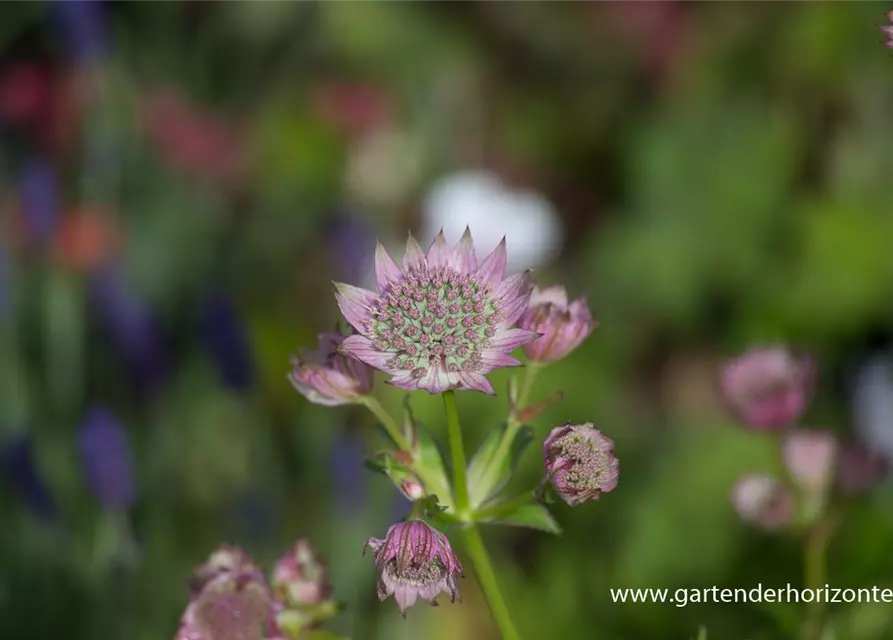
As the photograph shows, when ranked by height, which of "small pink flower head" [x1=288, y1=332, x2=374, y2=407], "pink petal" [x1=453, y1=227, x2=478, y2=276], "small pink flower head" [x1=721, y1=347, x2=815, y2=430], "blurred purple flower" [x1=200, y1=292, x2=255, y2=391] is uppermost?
"blurred purple flower" [x1=200, y1=292, x2=255, y2=391]

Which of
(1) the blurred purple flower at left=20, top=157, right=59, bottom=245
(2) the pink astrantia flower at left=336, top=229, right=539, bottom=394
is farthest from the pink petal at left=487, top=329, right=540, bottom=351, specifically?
(1) the blurred purple flower at left=20, top=157, right=59, bottom=245

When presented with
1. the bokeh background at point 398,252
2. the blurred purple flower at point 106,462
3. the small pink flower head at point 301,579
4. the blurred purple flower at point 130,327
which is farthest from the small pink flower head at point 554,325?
the blurred purple flower at point 130,327

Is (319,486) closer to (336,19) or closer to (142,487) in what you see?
(142,487)

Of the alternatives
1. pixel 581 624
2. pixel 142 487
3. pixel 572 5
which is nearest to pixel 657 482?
pixel 581 624

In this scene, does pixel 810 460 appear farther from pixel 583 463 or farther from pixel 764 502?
pixel 583 463

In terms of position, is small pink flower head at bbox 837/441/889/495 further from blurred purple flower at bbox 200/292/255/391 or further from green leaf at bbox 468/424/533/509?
blurred purple flower at bbox 200/292/255/391

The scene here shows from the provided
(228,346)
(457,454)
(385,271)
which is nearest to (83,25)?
(228,346)

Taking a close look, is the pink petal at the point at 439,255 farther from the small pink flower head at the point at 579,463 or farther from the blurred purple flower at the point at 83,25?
the blurred purple flower at the point at 83,25
